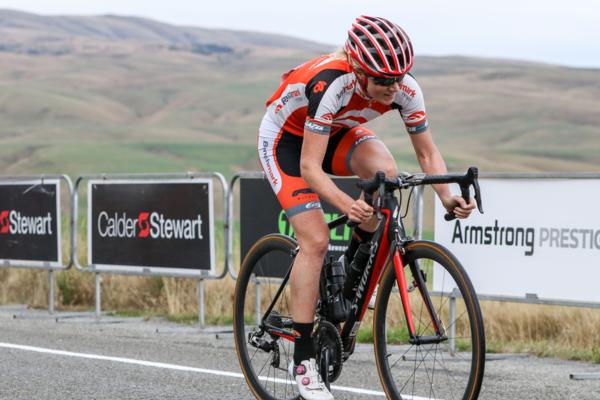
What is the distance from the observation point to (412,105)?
5.60 m

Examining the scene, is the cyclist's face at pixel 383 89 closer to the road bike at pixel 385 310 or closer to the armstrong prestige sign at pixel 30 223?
the road bike at pixel 385 310

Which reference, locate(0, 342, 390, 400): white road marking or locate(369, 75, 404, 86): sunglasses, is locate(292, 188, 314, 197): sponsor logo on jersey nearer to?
A: locate(369, 75, 404, 86): sunglasses

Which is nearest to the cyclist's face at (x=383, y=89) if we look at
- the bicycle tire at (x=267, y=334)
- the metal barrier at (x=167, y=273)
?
the bicycle tire at (x=267, y=334)

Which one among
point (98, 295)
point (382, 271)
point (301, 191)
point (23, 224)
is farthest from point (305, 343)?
point (23, 224)

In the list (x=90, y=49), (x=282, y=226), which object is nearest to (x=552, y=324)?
(x=282, y=226)

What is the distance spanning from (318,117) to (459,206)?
2.59 feet

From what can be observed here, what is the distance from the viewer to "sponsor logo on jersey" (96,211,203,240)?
1076 centimetres

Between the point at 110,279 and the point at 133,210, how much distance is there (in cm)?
164

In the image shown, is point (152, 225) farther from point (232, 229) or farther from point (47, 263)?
point (47, 263)

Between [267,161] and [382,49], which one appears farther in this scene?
[267,161]

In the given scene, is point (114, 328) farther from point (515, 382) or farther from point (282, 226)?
point (515, 382)

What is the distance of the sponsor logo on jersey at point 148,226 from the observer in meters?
Answer: 10.8

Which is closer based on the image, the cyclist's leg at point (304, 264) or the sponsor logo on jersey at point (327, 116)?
the sponsor logo on jersey at point (327, 116)

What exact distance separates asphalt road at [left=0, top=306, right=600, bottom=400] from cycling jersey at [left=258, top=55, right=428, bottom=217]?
4.84 ft
